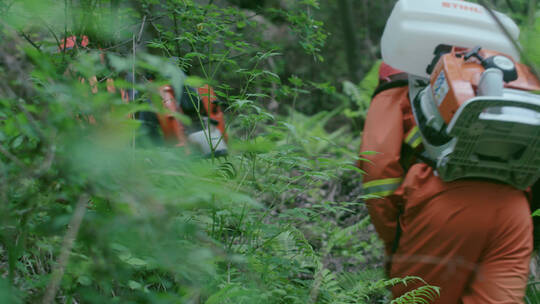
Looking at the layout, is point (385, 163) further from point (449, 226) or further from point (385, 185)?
point (449, 226)

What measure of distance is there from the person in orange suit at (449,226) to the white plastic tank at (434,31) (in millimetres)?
457

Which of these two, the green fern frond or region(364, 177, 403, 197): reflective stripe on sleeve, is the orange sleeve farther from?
the green fern frond

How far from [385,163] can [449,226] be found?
1.80 feet

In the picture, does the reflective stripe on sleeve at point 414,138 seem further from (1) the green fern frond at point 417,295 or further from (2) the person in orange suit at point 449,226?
(1) the green fern frond at point 417,295

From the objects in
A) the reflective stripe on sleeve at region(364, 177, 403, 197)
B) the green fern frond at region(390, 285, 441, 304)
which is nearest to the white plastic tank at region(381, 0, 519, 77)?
the reflective stripe on sleeve at region(364, 177, 403, 197)

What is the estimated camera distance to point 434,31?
9.14ft

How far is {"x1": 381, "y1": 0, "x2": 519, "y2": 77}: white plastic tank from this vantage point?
A: 109 inches

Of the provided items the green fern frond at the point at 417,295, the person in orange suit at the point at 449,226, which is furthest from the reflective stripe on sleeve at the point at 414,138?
the green fern frond at the point at 417,295

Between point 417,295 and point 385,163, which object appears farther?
point 385,163

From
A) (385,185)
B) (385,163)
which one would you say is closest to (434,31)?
(385,163)

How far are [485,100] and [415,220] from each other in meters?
0.89

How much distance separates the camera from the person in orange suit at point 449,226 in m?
2.32

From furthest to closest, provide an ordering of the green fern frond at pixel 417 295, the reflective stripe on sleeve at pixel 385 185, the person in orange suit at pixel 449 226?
the reflective stripe on sleeve at pixel 385 185 → the person in orange suit at pixel 449 226 → the green fern frond at pixel 417 295

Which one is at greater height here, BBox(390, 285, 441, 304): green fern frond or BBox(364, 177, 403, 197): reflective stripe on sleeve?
BBox(364, 177, 403, 197): reflective stripe on sleeve
